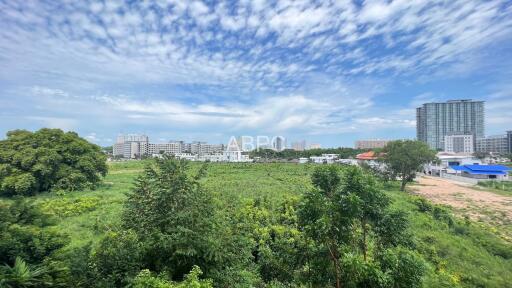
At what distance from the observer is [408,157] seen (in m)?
28.1

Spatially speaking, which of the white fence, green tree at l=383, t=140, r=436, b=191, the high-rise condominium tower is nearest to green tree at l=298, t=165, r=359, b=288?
green tree at l=383, t=140, r=436, b=191

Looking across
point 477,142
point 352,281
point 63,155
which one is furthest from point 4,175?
point 477,142

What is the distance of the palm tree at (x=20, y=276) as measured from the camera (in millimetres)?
3666

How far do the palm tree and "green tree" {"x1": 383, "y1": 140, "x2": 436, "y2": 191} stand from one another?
29.7 meters

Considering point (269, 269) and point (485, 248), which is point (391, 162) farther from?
point (269, 269)

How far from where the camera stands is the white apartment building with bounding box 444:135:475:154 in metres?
87.7

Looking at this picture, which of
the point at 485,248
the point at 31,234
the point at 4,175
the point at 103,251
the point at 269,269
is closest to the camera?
the point at 31,234

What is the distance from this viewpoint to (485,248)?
12.0 metres

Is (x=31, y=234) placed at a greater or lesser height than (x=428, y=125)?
lesser

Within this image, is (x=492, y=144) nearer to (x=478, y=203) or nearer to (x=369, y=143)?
(x=369, y=143)

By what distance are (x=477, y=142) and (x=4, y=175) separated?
122467 mm

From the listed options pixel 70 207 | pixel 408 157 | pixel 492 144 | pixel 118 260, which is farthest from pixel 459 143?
pixel 118 260

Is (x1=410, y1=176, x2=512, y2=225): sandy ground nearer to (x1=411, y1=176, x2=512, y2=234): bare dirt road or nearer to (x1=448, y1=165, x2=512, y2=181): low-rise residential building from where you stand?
(x1=411, y1=176, x2=512, y2=234): bare dirt road

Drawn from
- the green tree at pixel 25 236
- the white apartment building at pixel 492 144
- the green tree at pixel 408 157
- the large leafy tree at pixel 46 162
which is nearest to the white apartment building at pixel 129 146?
the large leafy tree at pixel 46 162
